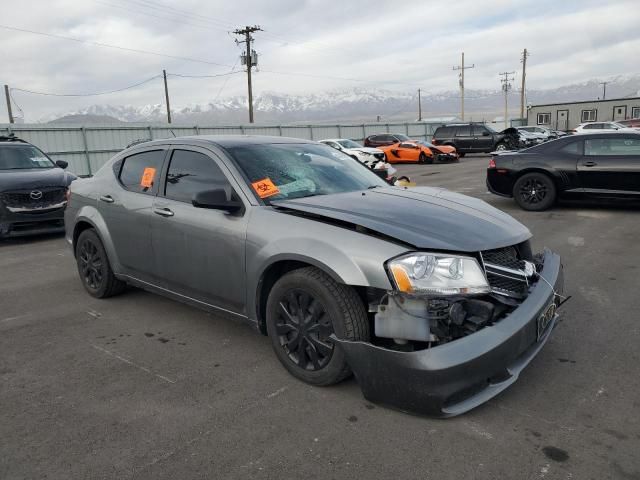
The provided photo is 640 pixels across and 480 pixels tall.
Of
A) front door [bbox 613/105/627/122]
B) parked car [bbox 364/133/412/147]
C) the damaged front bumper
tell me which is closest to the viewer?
the damaged front bumper

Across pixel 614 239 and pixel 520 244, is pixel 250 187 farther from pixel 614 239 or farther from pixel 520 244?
pixel 614 239

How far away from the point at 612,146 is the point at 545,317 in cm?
730

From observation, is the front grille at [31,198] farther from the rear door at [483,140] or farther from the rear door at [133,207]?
the rear door at [483,140]

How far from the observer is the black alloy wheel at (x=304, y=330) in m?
3.11

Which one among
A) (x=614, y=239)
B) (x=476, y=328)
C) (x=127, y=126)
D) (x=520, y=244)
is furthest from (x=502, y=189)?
(x=127, y=126)

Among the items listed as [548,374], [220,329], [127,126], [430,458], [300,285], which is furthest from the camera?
[127,126]

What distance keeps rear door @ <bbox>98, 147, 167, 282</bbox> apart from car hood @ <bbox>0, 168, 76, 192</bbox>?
14.3 feet

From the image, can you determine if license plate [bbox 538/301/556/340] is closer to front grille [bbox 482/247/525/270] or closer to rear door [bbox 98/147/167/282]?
front grille [bbox 482/247/525/270]

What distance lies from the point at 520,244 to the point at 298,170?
5.60ft

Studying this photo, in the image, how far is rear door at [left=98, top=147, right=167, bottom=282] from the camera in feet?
14.4

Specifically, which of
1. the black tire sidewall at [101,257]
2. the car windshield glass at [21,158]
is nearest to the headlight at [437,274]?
the black tire sidewall at [101,257]

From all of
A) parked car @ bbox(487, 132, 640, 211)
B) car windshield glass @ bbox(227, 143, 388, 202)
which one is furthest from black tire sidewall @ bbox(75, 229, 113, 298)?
parked car @ bbox(487, 132, 640, 211)

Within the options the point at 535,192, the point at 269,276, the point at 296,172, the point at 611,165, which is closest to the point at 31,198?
the point at 296,172

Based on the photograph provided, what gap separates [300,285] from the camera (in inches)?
123
